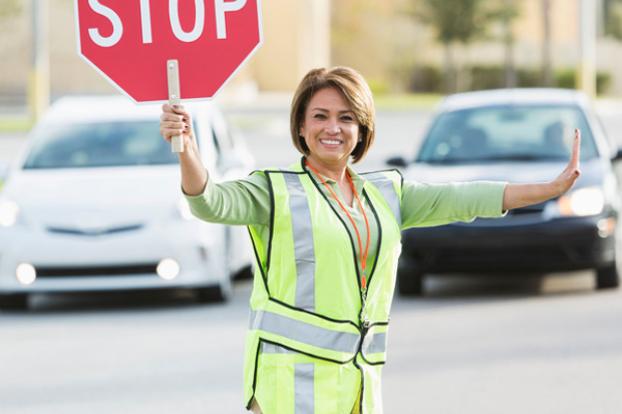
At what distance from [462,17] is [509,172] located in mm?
47579

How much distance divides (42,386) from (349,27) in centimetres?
5838

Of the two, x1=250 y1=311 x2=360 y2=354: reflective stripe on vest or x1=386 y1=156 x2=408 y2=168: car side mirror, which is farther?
x1=386 y1=156 x2=408 y2=168: car side mirror

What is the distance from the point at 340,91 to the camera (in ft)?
13.0

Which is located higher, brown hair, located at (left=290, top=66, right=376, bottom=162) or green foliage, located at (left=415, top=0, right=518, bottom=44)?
green foliage, located at (left=415, top=0, right=518, bottom=44)

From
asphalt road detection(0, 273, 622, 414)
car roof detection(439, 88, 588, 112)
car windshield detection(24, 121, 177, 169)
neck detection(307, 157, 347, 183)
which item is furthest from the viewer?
car roof detection(439, 88, 588, 112)

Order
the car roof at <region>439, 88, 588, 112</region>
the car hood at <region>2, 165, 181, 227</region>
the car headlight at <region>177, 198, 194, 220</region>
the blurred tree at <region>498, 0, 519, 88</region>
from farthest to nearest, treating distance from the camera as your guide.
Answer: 1. the blurred tree at <region>498, 0, 519, 88</region>
2. the car roof at <region>439, 88, 588, 112</region>
3. the car headlight at <region>177, 198, 194, 220</region>
4. the car hood at <region>2, 165, 181, 227</region>

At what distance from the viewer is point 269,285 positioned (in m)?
3.89

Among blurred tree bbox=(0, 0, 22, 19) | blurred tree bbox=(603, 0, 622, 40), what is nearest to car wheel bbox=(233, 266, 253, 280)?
blurred tree bbox=(0, 0, 22, 19)

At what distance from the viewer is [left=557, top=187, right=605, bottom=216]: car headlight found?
35.4 feet

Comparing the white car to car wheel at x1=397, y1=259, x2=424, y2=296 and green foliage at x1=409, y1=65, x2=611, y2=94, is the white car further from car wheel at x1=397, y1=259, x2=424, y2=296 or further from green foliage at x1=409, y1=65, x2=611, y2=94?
green foliage at x1=409, y1=65, x2=611, y2=94

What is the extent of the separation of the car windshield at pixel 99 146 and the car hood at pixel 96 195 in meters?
0.26

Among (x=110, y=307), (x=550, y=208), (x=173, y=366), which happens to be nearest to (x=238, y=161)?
(x=110, y=307)

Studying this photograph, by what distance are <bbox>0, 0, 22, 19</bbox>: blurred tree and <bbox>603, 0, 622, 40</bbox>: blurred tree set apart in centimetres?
3379

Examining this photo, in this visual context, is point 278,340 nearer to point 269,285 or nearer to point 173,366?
point 269,285
